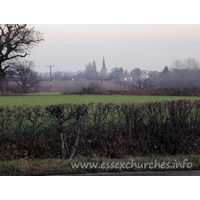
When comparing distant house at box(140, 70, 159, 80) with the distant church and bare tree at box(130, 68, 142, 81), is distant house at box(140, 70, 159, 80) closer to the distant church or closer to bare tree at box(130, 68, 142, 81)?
bare tree at box(130, 68, 142, 81)

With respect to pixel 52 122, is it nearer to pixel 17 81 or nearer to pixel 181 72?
pixel 181 72

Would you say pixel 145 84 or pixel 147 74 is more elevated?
pixel 147 74

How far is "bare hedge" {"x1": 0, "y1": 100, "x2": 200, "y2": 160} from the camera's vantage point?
8.09 meters

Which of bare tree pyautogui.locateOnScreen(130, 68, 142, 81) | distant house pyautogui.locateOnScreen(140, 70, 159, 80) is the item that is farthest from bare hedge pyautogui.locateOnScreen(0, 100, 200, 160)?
bare tree pyautogui.locateOnScreen(130, 68, 142, 81)

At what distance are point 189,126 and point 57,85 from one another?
51.1 metres

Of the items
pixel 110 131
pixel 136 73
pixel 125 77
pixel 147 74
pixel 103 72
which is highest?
pixel 103 72

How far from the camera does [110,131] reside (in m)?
8.55

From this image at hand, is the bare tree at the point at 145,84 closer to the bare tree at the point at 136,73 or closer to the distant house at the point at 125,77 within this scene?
the bare tree at the point at 136,73

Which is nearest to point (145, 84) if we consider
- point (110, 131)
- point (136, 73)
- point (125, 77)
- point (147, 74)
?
point (147, 74)

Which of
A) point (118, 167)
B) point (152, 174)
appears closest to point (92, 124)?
point (118, 167)

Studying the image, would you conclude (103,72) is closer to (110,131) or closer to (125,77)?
(125,77)

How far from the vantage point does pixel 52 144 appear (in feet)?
27.3

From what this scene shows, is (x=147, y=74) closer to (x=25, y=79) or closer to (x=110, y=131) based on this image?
(x=25, y=79)

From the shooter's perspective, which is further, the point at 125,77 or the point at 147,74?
the point at 125,77
